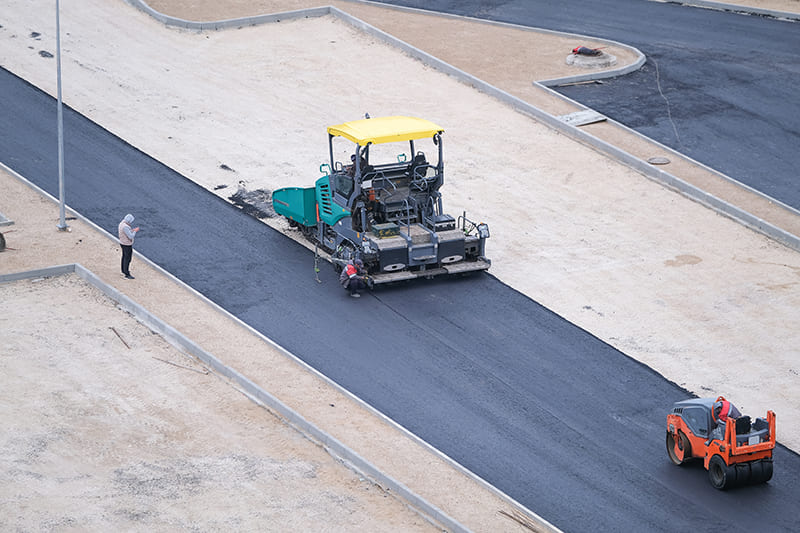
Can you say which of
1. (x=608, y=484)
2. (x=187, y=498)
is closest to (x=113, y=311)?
(x=187, y=498)

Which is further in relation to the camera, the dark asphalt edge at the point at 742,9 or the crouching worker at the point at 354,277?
the dark asphalt edge at the point at 742,9

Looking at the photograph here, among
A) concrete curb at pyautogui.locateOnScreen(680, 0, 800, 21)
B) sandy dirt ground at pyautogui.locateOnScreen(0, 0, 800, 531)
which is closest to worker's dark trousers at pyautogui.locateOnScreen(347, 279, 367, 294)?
sandy dirt ground at pyautogui.locateOnScreen(0, 0, 800, 531)

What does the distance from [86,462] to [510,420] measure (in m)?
6.77

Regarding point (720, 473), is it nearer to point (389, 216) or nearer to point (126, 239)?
point (389, 216)

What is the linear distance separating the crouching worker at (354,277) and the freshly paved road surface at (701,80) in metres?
12.0

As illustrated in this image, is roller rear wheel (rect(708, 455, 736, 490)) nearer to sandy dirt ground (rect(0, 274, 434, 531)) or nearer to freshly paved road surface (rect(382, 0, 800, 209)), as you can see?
sandy dirt ground (rect(0, 274, 434, 531))

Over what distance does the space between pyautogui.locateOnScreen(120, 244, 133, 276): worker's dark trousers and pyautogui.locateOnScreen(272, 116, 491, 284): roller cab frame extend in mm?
4147

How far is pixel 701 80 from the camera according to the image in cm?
3694

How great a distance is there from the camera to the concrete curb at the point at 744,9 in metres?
43.0

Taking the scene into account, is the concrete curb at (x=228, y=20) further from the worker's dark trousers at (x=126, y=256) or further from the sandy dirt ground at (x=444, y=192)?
the worker's dark trousers at (x=126, y=256)

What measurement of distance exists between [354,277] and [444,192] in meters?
6.55

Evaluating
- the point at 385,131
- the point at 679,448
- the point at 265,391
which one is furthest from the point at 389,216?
the point at 679,448

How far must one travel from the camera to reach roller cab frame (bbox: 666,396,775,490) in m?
17.1

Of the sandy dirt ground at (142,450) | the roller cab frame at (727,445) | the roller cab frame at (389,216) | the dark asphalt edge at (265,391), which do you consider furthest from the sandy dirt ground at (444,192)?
the roller cab frame at (727,445)
